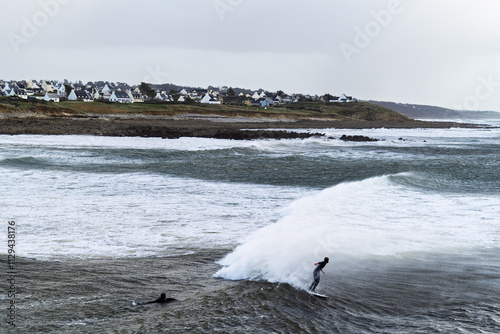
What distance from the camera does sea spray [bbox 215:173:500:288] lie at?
41.0 feet

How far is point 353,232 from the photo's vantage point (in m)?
16.5

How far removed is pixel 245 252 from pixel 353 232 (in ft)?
15.2

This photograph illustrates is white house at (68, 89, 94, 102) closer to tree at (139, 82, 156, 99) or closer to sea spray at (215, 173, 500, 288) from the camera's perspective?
tree at (139, 82, 156, 99)

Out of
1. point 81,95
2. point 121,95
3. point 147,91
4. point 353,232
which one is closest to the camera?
point 353,232

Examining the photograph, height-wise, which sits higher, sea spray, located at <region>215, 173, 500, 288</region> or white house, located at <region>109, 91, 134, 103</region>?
white house, located at <region>109, 91, 134, 103</region>

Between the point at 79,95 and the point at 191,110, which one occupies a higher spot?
the point at 79,95

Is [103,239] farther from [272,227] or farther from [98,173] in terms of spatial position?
[98,173]

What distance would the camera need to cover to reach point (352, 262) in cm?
1330

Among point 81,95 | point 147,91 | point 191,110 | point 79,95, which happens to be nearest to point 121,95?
point 81,95

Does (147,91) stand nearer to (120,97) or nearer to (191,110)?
(120,97)

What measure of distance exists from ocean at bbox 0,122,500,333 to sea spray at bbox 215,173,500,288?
A: 57 millimetres

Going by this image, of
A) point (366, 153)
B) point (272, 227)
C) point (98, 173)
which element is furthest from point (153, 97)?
point (272, 227)

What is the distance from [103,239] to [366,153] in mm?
37940

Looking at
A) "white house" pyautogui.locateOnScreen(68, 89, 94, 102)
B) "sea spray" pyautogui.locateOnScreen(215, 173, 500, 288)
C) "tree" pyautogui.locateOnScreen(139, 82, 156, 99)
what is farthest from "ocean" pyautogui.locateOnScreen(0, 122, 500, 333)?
"tree" pyautogui.locateOnScreen(139, 82, 156, 99)
